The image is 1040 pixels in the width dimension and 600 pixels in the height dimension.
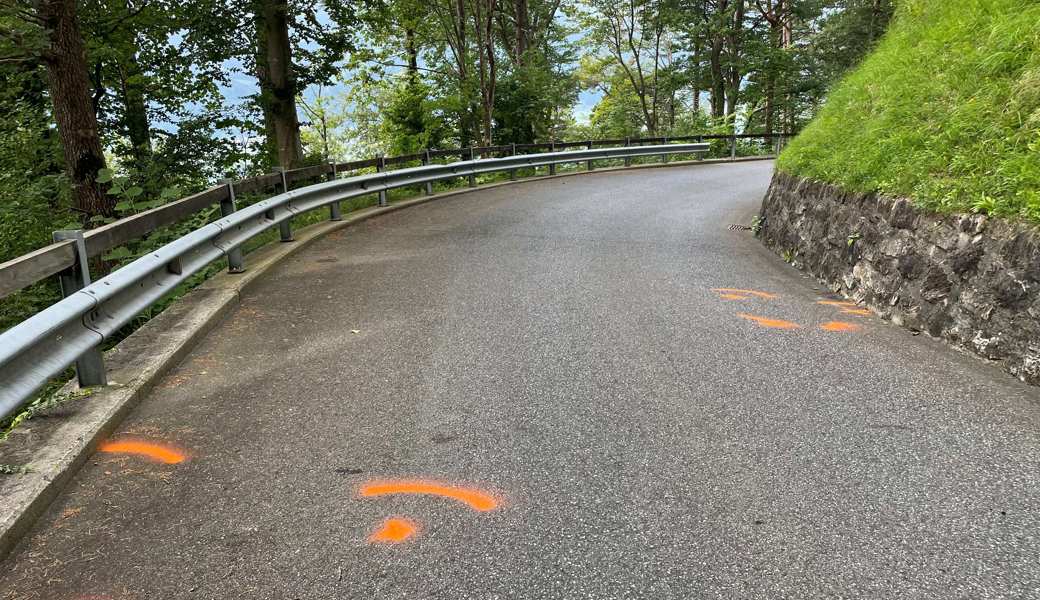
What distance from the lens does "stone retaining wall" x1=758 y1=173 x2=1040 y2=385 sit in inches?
174

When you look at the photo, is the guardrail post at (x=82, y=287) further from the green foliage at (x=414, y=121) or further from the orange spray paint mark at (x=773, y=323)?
the green foliage at (x=414, y=121)

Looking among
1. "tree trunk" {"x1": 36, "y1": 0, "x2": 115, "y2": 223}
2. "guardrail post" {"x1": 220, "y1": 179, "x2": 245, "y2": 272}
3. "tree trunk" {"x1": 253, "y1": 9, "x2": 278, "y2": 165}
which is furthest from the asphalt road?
"tree trunk" {"x1": 253, "y1": 9, "x2": 278, "y2": 165}

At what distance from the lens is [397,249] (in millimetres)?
9055

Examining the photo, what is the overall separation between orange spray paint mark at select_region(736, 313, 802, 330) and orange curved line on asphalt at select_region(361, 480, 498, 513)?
3.35 metres

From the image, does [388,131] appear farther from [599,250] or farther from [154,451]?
[154,451]

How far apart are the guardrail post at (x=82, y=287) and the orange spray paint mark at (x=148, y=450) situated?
2.16 ft

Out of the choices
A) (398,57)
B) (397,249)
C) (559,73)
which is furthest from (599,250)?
(559,73)

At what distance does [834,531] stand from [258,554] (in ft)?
7.57

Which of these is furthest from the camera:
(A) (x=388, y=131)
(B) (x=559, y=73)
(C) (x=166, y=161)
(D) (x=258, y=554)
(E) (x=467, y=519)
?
(B) (x=559, y=73)

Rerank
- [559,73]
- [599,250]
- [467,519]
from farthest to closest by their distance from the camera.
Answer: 1. [559,73]
2. [599,250]
3. [467,519]

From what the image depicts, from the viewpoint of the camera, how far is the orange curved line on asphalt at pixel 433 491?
3014 millimetres

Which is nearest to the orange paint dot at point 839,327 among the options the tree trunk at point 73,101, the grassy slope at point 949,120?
the grassy slope at point 949,120

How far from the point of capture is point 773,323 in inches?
221

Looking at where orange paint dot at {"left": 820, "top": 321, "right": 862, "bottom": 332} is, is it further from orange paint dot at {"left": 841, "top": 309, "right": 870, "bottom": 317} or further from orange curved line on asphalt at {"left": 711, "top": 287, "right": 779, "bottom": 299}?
orange curved line on asphalt at {"left": 711, "top": 287, "right": 779, "bottom": 299}
